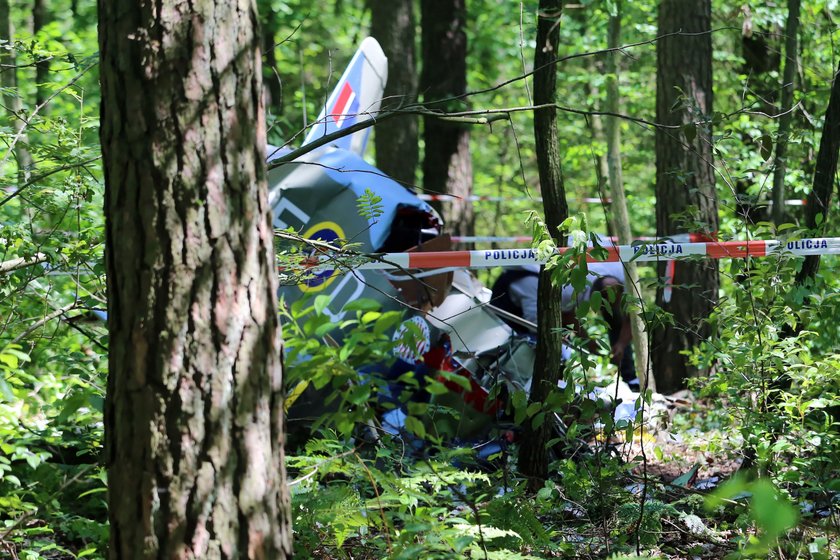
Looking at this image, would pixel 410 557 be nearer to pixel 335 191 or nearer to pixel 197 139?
pixel 197 139

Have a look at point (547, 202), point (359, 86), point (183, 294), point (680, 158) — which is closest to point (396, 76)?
point (359, 86)

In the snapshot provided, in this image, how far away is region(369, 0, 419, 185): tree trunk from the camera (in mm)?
11852

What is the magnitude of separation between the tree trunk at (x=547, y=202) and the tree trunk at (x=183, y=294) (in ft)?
8.38

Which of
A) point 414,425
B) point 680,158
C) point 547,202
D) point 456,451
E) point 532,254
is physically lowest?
point 456,451

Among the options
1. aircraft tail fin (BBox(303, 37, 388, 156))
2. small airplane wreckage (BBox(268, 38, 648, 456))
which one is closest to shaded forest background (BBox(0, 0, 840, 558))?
small airplane wreckage (BBox(268, 38, 648, 456))

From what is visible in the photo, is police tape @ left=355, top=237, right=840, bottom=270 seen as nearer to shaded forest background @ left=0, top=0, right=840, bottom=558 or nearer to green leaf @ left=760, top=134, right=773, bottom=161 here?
shaded forest background @ left=0, top=0, right=840, bottom=558

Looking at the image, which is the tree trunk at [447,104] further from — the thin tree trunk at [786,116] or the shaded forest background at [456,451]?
the shaded forest background at [456,451]

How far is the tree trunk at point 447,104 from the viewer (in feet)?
38.8

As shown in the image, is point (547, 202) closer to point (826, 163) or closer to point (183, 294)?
point (826, 163)

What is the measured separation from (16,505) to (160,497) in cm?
230

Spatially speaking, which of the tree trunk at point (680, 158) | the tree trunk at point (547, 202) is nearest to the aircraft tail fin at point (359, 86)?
the tree trunk at point (680, 158)

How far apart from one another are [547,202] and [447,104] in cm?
760

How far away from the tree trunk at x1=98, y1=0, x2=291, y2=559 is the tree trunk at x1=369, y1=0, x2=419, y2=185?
9.62 meters

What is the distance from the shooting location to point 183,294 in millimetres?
2113
